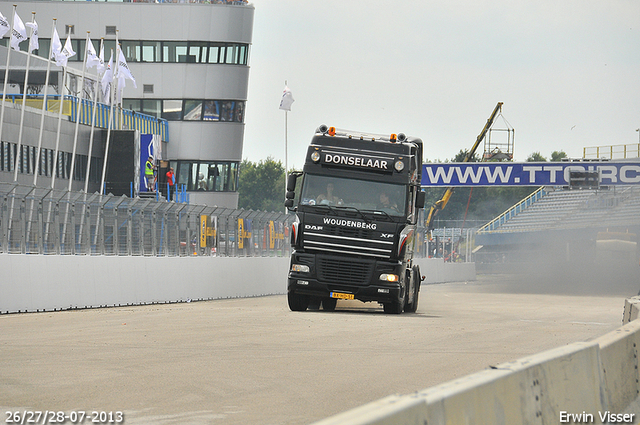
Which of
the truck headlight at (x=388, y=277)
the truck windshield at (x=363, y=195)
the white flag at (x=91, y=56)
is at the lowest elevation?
the truck headlight at (x=388, y=277)

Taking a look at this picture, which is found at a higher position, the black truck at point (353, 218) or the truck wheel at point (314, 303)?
the black truck at point (353, 218)

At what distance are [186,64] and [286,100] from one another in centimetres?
1071

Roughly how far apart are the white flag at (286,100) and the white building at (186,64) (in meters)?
9.67

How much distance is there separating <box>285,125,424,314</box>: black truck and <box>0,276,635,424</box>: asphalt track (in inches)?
30.4

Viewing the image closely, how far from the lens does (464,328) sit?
1593 centimetres

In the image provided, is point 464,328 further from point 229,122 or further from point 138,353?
point 229,122

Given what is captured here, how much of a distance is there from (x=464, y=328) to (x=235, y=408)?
909cm

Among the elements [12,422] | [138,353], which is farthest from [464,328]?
[12,422]

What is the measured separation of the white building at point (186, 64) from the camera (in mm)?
59625

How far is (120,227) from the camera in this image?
73.1 feet

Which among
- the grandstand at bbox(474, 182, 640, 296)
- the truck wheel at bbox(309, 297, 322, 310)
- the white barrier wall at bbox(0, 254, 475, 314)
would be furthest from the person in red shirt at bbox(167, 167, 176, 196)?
the truck wheel at bbox(309, 297, 322, 310)

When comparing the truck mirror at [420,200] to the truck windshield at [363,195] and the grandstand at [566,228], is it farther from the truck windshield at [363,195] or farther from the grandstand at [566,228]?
the grandstand at [566,228]

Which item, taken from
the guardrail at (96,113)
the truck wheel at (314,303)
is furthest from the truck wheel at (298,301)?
the guardrail at (96,113)

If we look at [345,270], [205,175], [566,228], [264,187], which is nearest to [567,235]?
[566,228]
